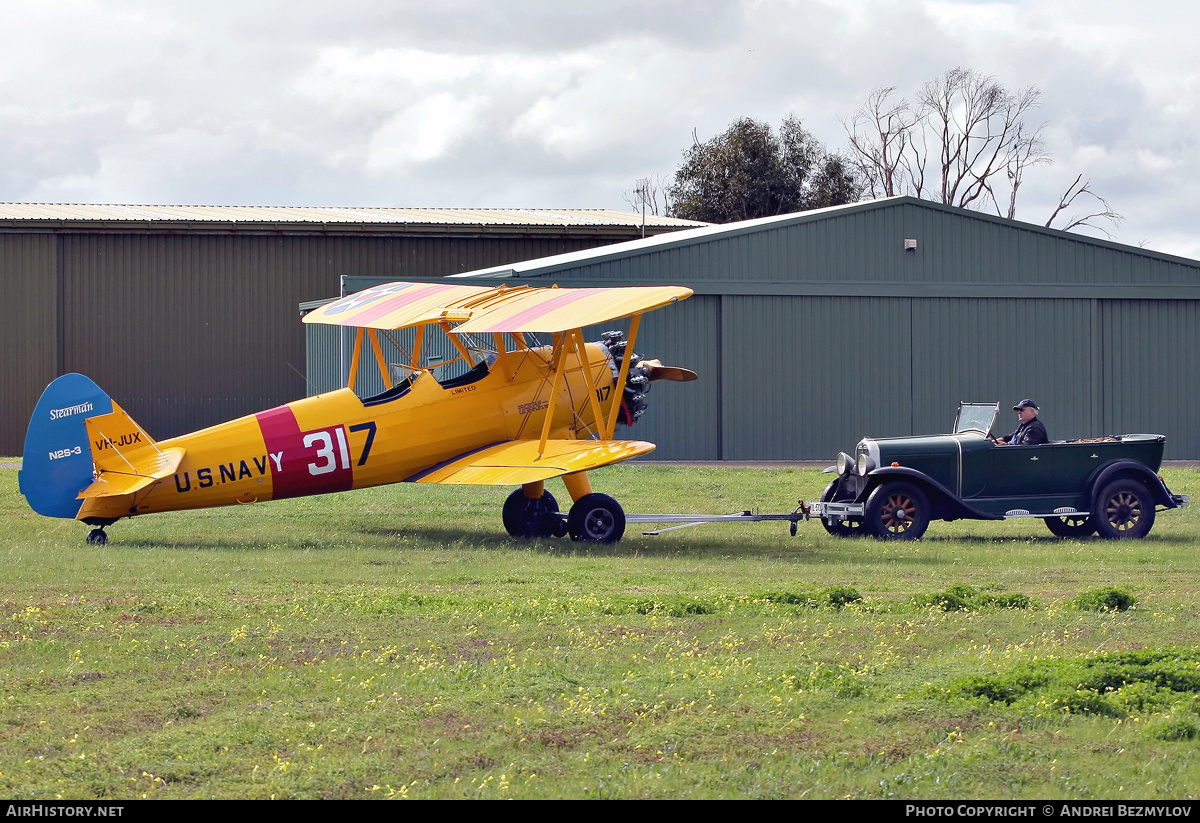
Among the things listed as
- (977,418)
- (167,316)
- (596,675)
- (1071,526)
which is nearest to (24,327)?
(167,316)

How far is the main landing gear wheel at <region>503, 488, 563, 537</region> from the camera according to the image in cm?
1466

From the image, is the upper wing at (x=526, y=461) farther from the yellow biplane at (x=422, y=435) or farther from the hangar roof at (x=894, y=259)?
the hangar roof at (x=894, y=259)

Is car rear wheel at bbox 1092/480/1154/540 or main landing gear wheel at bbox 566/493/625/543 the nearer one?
main landing gear wheel at bbox 566/493/625/543

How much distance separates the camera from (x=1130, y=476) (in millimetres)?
14156

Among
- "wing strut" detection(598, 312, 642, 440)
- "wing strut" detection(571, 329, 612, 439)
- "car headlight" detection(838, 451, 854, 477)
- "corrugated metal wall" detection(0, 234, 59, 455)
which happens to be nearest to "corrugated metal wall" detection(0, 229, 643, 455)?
"corrugated metal wall" detection(0, 234, 59, 455)

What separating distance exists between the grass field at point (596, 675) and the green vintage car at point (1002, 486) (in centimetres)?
139

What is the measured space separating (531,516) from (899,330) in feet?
47.6

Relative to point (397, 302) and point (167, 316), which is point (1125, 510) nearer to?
point (397, 302)

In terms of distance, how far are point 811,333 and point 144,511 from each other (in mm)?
16806

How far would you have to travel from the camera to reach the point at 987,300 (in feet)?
88.5

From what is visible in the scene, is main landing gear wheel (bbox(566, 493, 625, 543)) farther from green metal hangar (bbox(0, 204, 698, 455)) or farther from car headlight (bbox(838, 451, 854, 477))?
green metal hangar (bbox(0, 204, 698, 455))

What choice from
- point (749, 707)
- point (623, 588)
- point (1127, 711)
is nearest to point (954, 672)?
point (1127, 711)

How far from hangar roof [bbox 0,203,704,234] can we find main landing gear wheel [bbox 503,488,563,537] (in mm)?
19595
